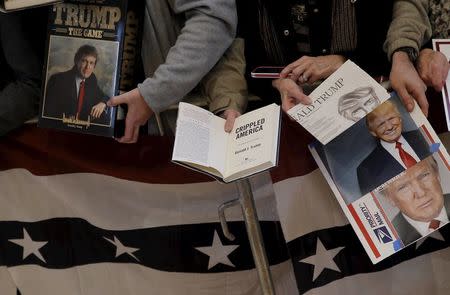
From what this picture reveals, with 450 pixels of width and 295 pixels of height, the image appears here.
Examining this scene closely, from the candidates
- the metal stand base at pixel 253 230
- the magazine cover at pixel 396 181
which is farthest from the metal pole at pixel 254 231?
the magazine cover at pixel 396 181

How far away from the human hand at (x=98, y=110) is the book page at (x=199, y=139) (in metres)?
0.24

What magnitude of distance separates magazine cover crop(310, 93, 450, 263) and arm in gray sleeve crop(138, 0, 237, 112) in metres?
0.41

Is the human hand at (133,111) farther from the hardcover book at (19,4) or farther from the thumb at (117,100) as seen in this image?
the hardcover book at (19,4)

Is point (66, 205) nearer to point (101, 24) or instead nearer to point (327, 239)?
point (101, 24)

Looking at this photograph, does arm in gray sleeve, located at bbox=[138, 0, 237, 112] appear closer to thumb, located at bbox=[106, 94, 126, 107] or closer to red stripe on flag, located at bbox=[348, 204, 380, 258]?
thumb, located at bbox=[106, 94, 126, 107]

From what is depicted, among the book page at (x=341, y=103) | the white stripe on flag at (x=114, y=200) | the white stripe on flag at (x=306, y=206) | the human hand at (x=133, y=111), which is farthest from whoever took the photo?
the white stripe on flag at (x=114, y=200)

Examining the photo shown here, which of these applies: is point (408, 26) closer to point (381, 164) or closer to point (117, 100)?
point (381, 164)

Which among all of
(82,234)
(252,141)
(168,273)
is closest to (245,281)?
(168,273)

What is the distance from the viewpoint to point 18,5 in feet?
4.47

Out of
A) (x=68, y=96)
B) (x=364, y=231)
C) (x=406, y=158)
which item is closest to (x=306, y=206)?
(x=364, y=231)

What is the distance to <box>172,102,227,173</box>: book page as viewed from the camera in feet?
Answer: 4.12

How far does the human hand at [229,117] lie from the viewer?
1.37 m

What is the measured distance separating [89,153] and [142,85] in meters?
0.37

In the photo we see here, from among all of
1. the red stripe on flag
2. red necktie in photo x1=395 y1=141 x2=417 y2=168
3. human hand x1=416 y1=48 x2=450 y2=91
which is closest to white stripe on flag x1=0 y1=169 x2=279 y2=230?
the red stripe on flag
